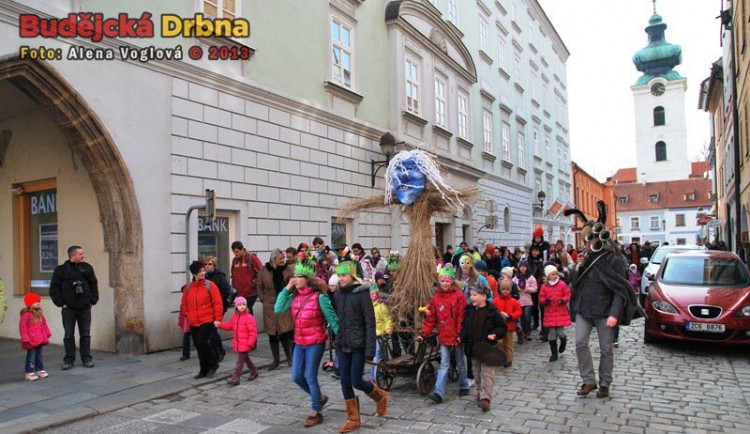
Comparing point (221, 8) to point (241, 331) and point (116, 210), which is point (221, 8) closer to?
point (116, 210)

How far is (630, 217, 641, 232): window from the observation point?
75750 millimetres

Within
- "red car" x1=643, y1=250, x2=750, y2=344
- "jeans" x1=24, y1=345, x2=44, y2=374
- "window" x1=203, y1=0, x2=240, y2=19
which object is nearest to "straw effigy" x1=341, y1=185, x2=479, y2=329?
"red car" x1=643, y1=250, x2=750, y2=344

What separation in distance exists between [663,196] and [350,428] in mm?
78688

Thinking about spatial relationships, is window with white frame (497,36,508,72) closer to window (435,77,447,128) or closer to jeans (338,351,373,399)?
window (435,77,447,128)

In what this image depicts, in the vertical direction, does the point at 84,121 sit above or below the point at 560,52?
below

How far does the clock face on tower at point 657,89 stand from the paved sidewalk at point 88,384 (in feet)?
235

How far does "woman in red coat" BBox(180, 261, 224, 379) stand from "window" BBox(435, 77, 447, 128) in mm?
12975

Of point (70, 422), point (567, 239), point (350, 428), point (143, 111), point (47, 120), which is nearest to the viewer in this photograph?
point (350, 428)

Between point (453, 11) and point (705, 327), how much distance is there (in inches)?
648

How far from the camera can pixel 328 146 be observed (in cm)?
1370

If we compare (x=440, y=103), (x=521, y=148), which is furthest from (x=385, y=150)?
(x=521, y=148)

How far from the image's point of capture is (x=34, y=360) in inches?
304

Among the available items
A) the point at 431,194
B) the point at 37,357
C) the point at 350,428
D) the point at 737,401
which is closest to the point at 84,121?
the point at 37,357

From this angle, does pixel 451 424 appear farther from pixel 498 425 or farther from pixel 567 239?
pixel 567 239
